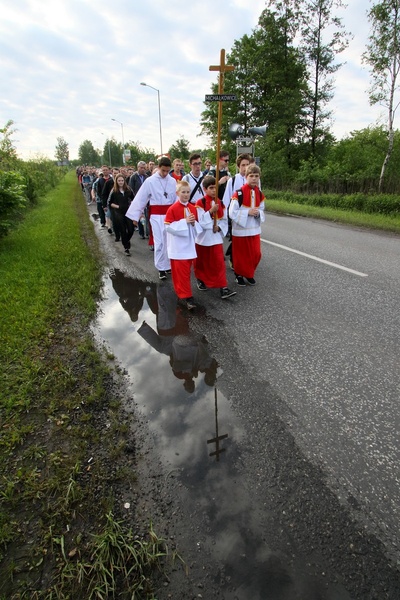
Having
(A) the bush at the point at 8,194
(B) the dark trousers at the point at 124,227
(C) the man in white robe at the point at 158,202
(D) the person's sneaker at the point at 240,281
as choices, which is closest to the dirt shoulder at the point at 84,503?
(D) the person's sneaker at the point at 240,281

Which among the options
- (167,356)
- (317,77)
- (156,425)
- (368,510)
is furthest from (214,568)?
(317,77)

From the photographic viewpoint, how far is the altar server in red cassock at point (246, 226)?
556cm

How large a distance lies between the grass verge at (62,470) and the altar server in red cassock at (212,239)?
1864 millimetres

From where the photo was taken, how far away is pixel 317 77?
1038 inches

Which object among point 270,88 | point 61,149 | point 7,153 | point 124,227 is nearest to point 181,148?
point 270,88

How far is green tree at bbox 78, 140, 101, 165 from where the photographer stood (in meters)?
108

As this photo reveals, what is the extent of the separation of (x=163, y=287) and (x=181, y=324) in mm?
1717

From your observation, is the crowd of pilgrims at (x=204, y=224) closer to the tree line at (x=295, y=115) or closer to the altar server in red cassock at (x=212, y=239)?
the altar server in red cassock at (x=212, y=239)

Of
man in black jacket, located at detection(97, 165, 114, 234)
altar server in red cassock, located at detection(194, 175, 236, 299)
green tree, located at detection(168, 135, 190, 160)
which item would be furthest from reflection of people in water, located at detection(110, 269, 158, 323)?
green tree, located at detection(168, 135, 190, 160)

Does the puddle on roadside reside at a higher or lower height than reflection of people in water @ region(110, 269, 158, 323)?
lower

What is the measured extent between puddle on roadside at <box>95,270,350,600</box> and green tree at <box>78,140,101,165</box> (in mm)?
113017

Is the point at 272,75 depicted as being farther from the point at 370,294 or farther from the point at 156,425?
the point at 156,425

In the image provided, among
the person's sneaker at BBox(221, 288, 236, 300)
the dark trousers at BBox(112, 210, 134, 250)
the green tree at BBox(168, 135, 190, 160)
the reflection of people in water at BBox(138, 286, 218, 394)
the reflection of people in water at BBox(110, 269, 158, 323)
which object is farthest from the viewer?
the green tree at BBox(168, 135, 190, 160)

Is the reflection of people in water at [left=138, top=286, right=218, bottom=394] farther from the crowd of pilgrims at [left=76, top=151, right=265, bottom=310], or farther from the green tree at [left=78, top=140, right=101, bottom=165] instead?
the green tree at [left=78, top=140, right=101, bottom=165]
